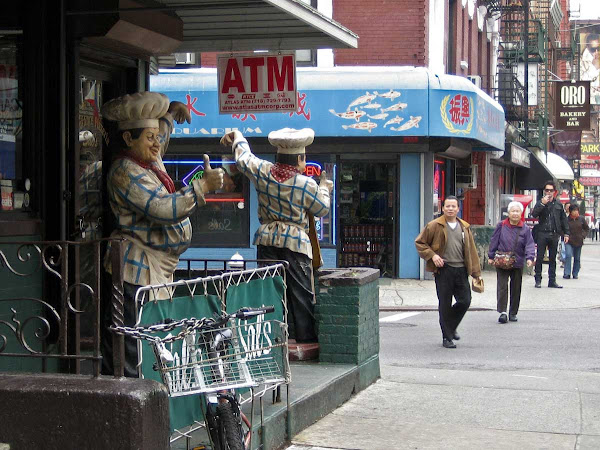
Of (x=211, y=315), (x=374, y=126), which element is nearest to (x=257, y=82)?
(x=211, y=315)

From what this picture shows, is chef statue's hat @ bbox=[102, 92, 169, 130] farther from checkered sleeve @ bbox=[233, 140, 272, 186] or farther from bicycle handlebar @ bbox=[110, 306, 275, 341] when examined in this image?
checkered sleeve @ bbox=[233, 140, 272, 186]

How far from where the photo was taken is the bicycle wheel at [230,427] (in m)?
4.91

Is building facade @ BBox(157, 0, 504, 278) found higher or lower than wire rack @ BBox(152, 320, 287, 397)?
higher

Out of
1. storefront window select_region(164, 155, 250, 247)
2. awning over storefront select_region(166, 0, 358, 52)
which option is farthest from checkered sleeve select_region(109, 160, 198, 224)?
storefront window select_region(164, 155, 250, 247)

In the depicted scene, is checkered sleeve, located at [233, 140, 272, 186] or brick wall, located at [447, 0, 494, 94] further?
brick wall, located at [447, 0, 494, 94]

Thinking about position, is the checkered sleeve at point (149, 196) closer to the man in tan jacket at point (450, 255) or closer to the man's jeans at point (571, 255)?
the man in tan jacket at point (450, 255)

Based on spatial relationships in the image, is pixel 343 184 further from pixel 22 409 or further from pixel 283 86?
pixel 22 409

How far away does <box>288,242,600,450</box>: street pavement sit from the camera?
22.9 feet

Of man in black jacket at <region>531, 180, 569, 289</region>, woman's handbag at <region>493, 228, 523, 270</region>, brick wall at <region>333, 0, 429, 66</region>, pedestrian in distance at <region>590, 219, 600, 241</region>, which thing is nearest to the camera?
woman's handbag at <region>493, 228, 523, 270</region>

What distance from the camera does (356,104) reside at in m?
19.8

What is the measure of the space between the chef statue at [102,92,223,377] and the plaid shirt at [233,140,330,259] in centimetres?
195

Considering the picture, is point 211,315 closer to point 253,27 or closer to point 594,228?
point 253,27

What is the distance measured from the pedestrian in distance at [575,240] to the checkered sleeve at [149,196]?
18586 millimetres

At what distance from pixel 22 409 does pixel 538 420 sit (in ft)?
14.1
